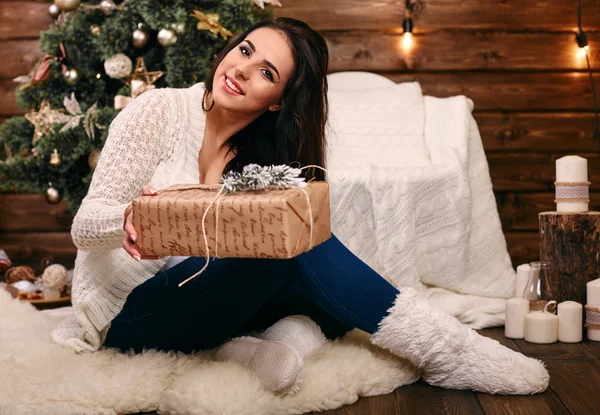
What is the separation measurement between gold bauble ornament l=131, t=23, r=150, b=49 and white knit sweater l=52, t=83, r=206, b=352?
105 cm

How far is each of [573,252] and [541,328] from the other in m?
0.27

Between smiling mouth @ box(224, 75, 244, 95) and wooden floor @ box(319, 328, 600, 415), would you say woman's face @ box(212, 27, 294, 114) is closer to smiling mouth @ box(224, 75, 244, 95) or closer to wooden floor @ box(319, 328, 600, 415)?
smiling mouth @ box(224, 75, 244, 95)

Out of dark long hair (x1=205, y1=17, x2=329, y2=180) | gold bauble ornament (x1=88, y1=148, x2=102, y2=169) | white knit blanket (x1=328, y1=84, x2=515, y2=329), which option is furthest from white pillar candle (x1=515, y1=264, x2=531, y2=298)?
gold bauble ornament (x1=88, y1=148, x2=102, y2=169)

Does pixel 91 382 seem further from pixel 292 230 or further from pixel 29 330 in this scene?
pixel 292 230

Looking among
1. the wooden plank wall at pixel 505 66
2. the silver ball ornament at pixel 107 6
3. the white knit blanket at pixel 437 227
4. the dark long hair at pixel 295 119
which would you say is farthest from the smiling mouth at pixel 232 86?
the wooden plank wall at pixel 505 66

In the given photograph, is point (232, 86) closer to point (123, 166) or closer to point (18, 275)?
point (123, 166)

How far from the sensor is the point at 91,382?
4.44 feet

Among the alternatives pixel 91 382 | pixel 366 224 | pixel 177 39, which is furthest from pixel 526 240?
pixel 91 382

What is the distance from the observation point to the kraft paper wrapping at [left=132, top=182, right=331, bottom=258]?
41.2 inches

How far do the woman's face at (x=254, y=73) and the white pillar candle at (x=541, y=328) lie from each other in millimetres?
953

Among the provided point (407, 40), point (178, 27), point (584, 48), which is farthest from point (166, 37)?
point (584, 48)

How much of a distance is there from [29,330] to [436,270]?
1.25 m

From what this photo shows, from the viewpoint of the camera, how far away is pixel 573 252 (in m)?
2.03

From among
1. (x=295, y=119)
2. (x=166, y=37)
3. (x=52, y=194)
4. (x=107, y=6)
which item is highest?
(x=107, y=6)
